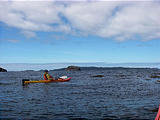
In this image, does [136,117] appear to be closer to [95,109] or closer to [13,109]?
[95,109]

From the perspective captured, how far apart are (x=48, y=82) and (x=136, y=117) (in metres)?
Result: 25.4

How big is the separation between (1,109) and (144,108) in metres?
11.6

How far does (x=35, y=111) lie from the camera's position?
539 inches

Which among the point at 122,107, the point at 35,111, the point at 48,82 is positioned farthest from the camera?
the point at 48,82

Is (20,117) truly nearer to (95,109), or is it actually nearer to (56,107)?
(56,107)

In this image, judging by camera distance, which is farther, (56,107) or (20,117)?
(56,107)

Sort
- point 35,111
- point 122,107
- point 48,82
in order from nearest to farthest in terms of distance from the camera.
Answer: point 35,111
point 122,107
point 48,82

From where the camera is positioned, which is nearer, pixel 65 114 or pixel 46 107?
pixel 65 114

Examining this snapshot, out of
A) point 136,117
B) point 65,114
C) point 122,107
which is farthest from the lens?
point 122,107

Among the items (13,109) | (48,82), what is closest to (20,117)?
(13,109)

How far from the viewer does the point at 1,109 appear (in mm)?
14312

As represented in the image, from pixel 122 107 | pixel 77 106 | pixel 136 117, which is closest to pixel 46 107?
pixel 77 106

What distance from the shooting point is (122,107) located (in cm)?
1460

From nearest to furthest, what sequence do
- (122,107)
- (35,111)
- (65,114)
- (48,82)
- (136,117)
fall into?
(136,117) → (65,114) → (35,111) → (122,107) → (48,82)
